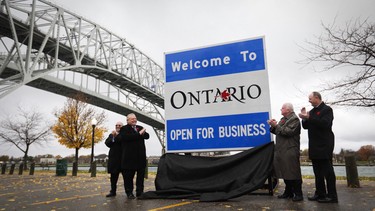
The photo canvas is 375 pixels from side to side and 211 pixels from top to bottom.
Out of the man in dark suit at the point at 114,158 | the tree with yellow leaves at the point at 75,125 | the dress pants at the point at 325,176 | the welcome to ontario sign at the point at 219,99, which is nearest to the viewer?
the dress pants at the point at 325,176

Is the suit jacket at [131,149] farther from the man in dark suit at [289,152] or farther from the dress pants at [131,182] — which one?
the man in dark suit at [289,152]

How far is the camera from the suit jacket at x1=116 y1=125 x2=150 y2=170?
4.80 meters

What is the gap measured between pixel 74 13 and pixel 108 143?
34.6 m

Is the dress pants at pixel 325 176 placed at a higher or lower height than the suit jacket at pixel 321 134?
lower

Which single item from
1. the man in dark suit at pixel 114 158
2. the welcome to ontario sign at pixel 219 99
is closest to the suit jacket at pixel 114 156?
the man in dark suit at pixel 114 158

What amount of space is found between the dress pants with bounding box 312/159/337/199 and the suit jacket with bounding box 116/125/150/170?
114 inches

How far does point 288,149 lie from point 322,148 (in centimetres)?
48

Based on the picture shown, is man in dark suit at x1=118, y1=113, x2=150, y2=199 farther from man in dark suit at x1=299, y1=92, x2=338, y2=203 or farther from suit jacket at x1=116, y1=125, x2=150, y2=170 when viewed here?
man in dark suit at x1=299, y1=92, x2=338, y2=203

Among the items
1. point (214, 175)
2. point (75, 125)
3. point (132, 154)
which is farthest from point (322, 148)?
point (75, 125)

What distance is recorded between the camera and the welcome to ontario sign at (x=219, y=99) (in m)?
4.74

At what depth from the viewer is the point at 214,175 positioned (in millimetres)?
4652

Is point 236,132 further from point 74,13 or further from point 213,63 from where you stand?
point 74,13

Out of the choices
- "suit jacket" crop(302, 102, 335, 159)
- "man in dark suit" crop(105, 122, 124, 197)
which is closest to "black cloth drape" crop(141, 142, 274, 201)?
"suit jacket" crop(302, 102, 335, 159)

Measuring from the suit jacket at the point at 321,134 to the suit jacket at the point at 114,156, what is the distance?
340 centimetres
